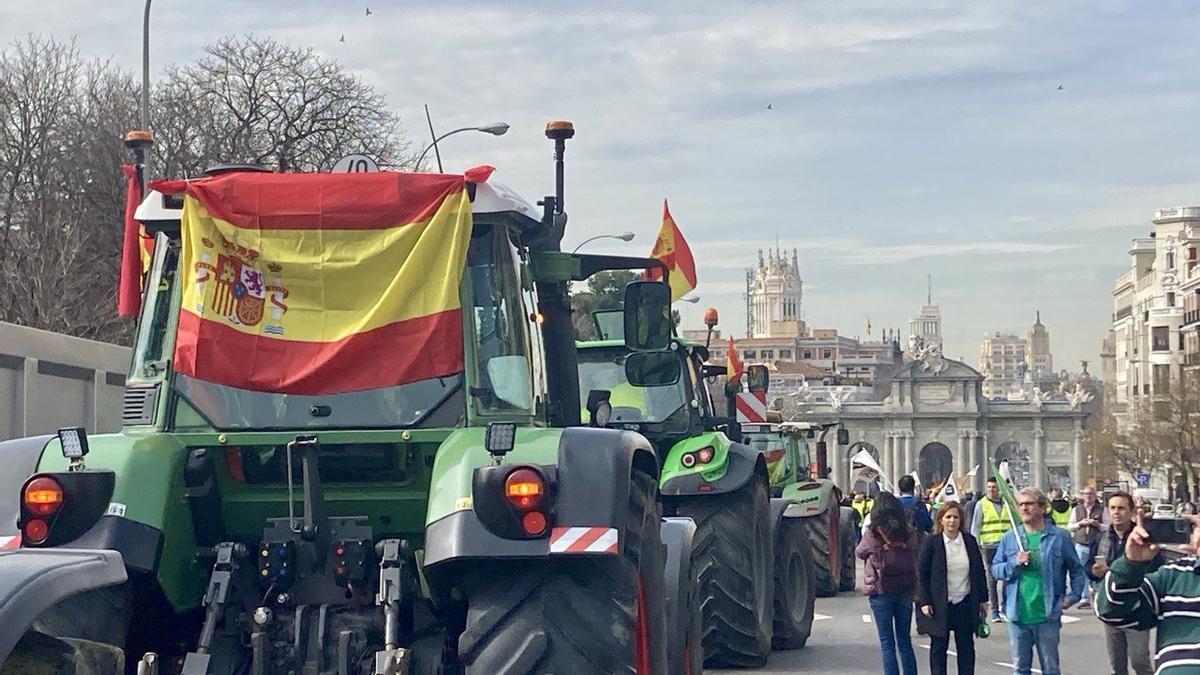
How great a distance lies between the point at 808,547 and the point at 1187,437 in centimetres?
6300

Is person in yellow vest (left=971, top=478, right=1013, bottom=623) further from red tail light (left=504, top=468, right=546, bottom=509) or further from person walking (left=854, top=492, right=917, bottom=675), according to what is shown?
red tail light (left=504, top=468, right=546, bottom=509)

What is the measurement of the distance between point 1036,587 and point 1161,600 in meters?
5.51

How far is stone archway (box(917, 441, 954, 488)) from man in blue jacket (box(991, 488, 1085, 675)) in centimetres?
15742

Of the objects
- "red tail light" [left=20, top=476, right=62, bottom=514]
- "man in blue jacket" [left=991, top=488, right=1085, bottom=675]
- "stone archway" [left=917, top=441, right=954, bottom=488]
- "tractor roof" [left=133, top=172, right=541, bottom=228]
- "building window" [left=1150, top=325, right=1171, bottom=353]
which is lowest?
"stone archway" [left=917, top=441, right=954, bottom=488]

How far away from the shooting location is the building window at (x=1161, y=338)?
130 metres

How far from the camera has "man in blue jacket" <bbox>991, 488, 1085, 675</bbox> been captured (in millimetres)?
12648

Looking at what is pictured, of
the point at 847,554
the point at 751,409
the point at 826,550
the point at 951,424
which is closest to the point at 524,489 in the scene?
the point at 826,550

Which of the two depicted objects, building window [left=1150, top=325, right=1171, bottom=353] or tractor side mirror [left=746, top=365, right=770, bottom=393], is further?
building window [left=1150, top=325, right=1171, bottom=353]

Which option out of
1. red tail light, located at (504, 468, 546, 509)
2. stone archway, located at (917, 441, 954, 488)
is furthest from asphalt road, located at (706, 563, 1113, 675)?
stone archway, located at (917, 441, 954, 488)

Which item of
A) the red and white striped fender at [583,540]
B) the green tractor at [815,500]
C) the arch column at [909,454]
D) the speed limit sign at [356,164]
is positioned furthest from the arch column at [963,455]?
the red and white striped fender at [583,540]

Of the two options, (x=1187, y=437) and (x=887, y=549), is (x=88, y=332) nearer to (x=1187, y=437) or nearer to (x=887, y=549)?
(x=887, y=549)

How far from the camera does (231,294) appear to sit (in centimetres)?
755

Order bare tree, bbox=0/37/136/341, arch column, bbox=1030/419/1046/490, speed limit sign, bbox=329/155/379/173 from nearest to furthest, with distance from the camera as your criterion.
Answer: speed limit sign, bbox=329/155/379/173 → bare tree, bbox=0/37/136/341 → arch column, bbox=1030/419/1046/490

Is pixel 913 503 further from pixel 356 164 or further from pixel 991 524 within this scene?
pixel 356 164
